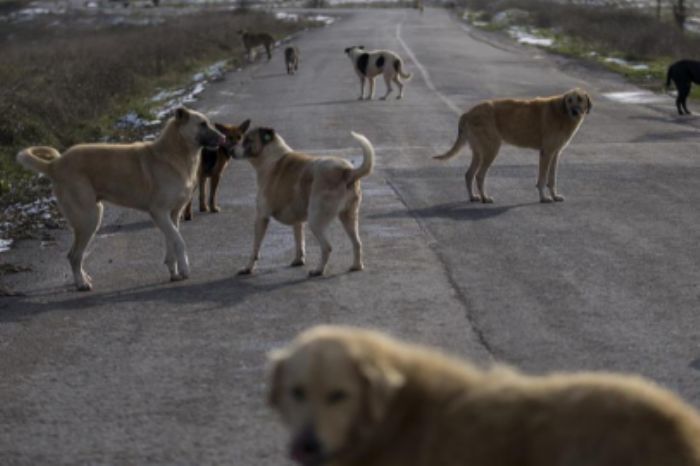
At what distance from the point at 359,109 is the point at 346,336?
2341cm

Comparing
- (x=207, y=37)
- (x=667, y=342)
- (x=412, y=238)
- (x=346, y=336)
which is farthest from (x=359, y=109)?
(x=207, y=37)

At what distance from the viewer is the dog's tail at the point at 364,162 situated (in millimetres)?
10875

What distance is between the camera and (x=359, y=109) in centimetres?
2752

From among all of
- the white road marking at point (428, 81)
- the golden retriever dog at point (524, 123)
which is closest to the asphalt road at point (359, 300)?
the golden retriever dog at point (524, 123)

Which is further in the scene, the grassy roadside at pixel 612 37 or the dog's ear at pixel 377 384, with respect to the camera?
the grassy roadside at pixel 612 37

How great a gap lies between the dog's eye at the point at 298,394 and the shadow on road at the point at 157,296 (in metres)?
6.10

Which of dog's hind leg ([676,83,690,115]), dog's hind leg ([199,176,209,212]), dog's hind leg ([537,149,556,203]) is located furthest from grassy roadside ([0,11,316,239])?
dog's hind leg ([676,83,690,115])

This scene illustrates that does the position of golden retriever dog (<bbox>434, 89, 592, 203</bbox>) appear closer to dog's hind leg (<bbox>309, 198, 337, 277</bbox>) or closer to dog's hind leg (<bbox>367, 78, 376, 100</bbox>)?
dog's hind leg (<bbox>309, 198, 337, 277</bbox>)

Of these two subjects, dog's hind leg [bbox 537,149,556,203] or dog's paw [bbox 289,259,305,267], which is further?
dog's hind leg [bbox 537,149,556,203]

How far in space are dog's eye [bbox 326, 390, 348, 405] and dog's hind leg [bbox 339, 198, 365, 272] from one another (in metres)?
7.31

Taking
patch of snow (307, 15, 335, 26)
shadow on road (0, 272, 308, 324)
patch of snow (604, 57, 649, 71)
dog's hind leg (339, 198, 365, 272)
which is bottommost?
patch of snow (307, 15, 335, 26)

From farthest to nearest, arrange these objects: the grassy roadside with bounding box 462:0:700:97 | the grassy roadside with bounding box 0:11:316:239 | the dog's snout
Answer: the grassy roadside with bounding box 462:0:700:97, the grassy roadside with bounding box 0:11:316:239, the dog's snout

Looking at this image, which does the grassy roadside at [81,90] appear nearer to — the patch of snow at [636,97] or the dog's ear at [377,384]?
the patch of snow at [636,97]

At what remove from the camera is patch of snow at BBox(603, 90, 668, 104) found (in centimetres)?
2866
